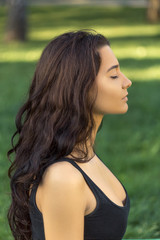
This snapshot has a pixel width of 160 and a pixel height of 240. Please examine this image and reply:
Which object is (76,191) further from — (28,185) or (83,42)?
(83,42)

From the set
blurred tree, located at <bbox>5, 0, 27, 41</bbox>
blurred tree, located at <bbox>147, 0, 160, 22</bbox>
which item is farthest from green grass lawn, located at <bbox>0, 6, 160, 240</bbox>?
blurred tree, located at <bbox>147, 0, 160, 22</bbox>

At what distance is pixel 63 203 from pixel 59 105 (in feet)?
1.38

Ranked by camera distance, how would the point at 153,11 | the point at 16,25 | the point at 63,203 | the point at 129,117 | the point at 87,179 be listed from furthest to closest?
the point at 153,11
the point at 16,25
the point at 129,117
the point at 87,179
the point at 63,203

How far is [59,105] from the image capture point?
251cm

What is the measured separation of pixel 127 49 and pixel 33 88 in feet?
53.8

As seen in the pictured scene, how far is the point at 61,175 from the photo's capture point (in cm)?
235

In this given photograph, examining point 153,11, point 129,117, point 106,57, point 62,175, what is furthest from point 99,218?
point 153,11

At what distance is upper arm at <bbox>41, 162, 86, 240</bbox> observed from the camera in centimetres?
233

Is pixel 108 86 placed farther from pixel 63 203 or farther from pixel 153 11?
pixel 153 11

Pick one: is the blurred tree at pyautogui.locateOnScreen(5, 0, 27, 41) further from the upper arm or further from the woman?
the upper arm

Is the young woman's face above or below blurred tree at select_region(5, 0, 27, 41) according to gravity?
above

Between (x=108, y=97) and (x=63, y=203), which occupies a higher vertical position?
(x=108, y=97)

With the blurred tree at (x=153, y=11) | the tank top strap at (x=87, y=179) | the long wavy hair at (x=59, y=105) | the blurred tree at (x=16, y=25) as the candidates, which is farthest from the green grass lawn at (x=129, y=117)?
the tank top strap at (x=87, y=179)

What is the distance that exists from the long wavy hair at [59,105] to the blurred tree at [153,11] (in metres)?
26.7
